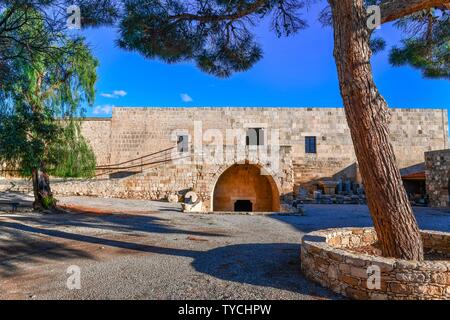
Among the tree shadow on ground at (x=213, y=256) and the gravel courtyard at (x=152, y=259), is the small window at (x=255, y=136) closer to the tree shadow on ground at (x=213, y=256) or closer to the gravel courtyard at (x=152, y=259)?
the gravel courtyard at (x=152, y=259)

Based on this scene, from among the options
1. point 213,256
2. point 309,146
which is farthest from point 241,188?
point 213,256

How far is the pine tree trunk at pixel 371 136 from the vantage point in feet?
10.8

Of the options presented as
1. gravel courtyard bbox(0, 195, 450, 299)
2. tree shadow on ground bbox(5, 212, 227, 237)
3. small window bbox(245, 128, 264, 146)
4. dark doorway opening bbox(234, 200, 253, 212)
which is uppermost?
small window bbox(245, 128, 264, 146)

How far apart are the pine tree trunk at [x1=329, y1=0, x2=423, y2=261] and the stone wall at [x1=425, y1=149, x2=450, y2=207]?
11.2m

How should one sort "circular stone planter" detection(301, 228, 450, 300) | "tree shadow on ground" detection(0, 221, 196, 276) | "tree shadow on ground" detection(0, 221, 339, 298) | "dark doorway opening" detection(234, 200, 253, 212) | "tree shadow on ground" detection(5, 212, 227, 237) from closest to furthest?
1. "circular stone planter" detection(301, 228, 450, 300)
2. "tree shadow on ground" detection(0, 221, 339, 298)
3. "tree shadow on ground" detection(0, 221, 196, 276)
4. "tree shadow on ground" detection(5, 212, 227, 237)
5. "dark doorway opening" detection(234, 200, 253, 212)

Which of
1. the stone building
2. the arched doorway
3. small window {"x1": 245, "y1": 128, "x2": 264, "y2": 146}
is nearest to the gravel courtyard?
the arched doorway

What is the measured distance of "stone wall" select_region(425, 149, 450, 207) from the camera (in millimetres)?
12281

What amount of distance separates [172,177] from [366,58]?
1124cm

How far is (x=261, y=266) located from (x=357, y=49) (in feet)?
9.67

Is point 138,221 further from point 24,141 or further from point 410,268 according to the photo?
point 410,268

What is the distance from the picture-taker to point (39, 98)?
8.73 meters

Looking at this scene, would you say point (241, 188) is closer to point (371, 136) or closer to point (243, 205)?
point (243, 205)

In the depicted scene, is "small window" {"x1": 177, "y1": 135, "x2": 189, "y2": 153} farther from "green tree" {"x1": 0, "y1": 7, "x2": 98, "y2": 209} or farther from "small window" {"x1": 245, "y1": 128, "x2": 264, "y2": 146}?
"green tree" {"x1": 0, "y1": 7, "x2": 98, "y2": 209}

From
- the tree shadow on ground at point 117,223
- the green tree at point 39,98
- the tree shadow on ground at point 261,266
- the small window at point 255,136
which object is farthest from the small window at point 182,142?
the tree shadow on ground at point 261,266
